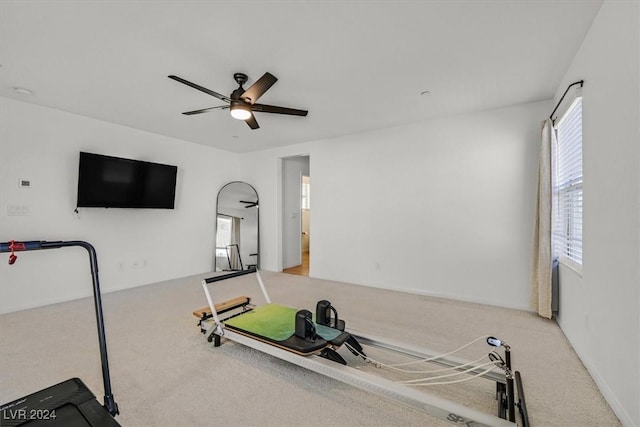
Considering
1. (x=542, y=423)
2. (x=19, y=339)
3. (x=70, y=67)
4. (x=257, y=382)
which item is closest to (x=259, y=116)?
(x=70, y=67)

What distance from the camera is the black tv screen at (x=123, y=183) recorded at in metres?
3.78

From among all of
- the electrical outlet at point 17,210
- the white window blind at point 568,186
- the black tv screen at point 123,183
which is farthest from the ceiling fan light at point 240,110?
the electrical outlet at point 17,210

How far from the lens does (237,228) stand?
5641 mm

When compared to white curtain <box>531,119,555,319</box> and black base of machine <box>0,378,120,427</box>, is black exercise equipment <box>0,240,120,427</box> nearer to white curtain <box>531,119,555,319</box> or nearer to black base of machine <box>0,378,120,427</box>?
black base of machine <box>0,378,120,427</box>

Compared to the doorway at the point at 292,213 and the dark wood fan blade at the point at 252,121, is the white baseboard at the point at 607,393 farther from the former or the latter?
the doorway at the point at 292,213

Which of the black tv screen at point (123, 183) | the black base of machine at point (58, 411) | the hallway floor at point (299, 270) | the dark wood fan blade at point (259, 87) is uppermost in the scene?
the dark wood fan blade at point (259, 87)

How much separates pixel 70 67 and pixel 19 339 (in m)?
2.55

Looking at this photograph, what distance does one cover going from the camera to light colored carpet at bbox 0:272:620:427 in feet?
5.33

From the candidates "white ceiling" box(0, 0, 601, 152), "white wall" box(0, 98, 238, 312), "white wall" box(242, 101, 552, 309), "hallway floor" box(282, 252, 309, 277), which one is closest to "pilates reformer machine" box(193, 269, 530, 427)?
"white wall" box(242, 101, 552, 309)

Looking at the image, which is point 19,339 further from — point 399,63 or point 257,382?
point 399,63

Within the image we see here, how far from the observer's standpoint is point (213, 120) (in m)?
3.94

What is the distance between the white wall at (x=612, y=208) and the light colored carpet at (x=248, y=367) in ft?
0.89

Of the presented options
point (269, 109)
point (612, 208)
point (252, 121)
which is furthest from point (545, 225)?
point (252, 121)

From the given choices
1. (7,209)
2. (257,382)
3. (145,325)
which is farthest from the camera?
(7,209)
